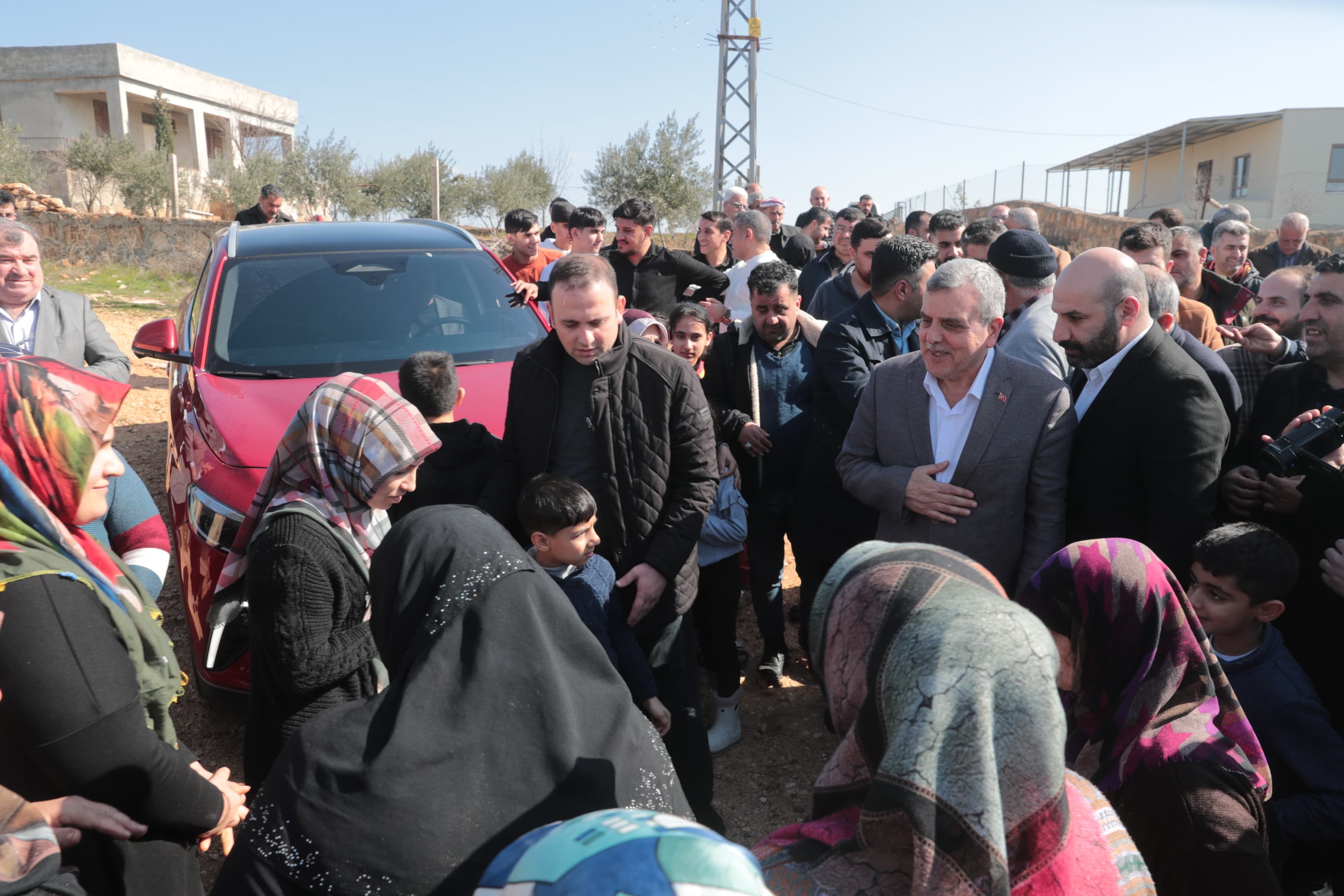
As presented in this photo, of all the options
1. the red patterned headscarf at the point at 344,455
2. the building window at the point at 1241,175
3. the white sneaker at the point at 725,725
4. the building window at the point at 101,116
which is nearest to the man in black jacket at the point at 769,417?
the white sneaker at the point at 725,725

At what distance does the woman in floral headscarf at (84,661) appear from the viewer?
1697mm

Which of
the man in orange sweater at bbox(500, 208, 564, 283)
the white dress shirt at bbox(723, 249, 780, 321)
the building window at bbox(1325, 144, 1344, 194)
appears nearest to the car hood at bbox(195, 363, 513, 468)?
the white dress shirt at bbox(723, 249, 780, 321)

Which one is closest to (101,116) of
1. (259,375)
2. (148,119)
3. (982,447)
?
(148,119)

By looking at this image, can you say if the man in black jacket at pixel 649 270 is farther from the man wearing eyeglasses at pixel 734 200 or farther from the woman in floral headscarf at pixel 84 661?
the woman in floral headscarf at pixel 84 661

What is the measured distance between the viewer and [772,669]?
4.43m

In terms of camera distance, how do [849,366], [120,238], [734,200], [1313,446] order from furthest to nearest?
[120,238], [734,200], [849,366], [1313,446]

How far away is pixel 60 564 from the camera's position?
181 centimetres

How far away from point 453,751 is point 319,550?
1.03 meters

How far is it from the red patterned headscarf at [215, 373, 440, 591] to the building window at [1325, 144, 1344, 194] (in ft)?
113

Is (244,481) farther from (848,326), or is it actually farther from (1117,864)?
(1117,864)

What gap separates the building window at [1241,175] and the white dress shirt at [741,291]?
30.6m

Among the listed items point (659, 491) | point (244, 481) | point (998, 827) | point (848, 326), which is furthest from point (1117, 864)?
point (244, 481)

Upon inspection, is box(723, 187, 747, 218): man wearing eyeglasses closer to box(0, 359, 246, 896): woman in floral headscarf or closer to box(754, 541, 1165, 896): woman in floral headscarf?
box(0, 359, 246, 896): woman in floral headscarf

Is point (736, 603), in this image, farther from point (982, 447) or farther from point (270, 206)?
point (270, 206)
